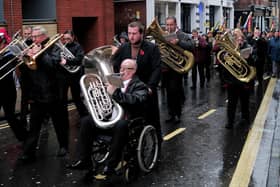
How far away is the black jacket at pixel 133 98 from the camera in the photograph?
5.69 meters

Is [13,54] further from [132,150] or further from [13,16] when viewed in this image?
[13,16]

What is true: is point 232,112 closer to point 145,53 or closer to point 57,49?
point 145,53

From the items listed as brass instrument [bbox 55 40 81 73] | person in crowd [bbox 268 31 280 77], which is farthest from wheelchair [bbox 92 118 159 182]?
person in crowd [bbox 268 31 280 77]

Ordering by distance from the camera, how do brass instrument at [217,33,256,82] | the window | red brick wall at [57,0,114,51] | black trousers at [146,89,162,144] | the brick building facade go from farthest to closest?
1. red brick wall at [57,0,114,51]
2. the window
3. the brick building facade
4. brass instrument at [217,33,256,82]
5. black trousers at [146,89,162,144]

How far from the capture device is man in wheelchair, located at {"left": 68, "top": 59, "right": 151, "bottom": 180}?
218 inches

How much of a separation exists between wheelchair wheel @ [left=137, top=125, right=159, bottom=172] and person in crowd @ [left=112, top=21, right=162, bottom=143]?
0.91 feet

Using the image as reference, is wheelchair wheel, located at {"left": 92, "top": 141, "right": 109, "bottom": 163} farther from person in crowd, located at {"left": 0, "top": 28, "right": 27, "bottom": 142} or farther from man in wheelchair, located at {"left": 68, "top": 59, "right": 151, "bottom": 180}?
person in crowd, located at {"left": 0, "top": 28, "right": 27, "bottom": 142}

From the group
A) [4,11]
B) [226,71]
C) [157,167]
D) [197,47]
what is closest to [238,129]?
[226,71]

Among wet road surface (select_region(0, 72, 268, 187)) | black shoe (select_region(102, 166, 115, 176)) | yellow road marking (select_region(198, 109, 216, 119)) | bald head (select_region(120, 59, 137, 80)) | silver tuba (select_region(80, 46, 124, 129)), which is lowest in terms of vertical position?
yellow road marking (select_region(198, 109, 216, 119))

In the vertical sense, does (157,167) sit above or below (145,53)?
below

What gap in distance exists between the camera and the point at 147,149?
6.16 meters

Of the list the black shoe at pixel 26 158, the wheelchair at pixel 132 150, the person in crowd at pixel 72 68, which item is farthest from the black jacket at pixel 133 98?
the person in crowd at pixel 72 68

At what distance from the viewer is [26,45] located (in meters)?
6.80

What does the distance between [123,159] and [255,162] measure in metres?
1.90
